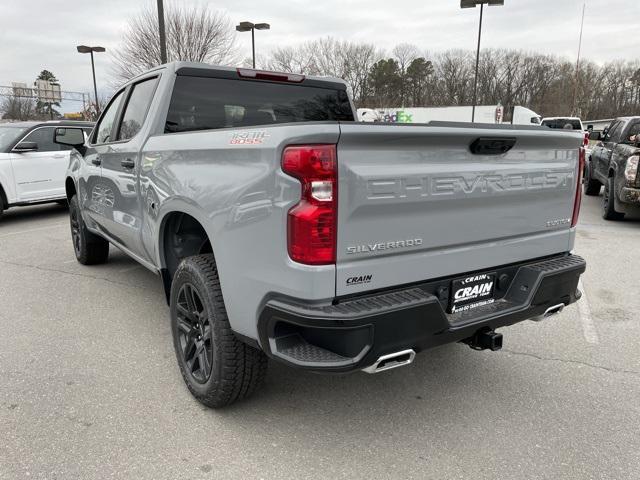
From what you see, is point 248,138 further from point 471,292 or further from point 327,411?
point 327,411

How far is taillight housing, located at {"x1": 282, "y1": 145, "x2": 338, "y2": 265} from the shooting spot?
1973mm

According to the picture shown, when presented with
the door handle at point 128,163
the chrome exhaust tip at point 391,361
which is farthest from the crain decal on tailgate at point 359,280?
the door handle at point 128,163

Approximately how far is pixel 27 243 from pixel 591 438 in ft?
24.9

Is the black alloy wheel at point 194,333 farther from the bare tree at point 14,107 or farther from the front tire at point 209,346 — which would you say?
the bare tree at point 14,107

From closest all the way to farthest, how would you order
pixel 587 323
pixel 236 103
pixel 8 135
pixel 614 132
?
pixel 236 103 < pixel 587 323 < pixel 8 135 < pixel 614 132

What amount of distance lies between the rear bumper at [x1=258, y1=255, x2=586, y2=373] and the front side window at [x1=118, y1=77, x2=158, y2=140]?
88.2 inches

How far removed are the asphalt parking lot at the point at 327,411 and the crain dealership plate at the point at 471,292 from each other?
27.0 inches

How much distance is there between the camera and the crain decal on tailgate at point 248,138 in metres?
2.14

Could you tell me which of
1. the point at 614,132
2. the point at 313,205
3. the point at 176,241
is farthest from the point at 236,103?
the point at 614,132

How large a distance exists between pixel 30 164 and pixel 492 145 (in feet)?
29.9

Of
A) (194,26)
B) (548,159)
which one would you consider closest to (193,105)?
(548,159)

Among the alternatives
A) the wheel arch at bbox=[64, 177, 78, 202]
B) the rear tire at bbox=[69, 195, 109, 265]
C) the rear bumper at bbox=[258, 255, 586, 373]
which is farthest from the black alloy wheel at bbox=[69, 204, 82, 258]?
the rear bumper at bbox=[258, 255, 586, 373]

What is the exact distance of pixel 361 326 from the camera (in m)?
2.00

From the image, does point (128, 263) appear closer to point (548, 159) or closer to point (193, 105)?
point (193, 105)
